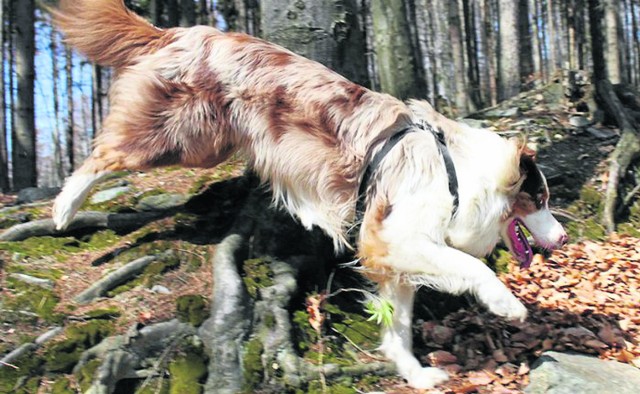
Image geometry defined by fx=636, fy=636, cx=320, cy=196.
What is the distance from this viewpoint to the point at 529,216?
14.4ft

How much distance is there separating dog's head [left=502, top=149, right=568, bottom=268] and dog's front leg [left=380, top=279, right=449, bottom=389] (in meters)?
0.81

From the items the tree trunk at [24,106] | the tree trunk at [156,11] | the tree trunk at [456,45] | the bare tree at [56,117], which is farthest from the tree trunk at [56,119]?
the tree trunk at [456,45]

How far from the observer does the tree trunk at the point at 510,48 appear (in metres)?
13.5

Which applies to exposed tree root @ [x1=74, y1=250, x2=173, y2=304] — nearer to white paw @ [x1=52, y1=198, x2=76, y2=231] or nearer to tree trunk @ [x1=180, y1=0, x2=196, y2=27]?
white paw @ [x1=52, y1=198, x2=76, y2=231]

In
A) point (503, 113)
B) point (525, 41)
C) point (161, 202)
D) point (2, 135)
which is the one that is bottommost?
point (161, 202)

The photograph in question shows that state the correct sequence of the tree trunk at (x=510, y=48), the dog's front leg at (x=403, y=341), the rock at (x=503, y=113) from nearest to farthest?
the dog's front leg at (x=403, y=341)
the rock at (x=503, y=113)
the tree trunk at (x=510, y=48)

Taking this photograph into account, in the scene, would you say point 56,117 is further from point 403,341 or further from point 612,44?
point 403,341

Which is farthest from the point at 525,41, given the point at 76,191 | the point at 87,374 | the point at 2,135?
the point at 87,374

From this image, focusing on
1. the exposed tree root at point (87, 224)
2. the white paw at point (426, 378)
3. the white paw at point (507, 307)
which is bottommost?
the white paw at point (426, 378)

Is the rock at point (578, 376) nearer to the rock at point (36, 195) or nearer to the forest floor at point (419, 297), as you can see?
the forest floor at point (419, 297)

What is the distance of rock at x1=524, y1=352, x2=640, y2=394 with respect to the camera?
375 cm

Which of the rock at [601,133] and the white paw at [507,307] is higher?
the rock at [601,133]

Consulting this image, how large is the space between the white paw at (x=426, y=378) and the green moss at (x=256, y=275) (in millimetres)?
1152

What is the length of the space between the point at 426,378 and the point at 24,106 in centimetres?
1046
